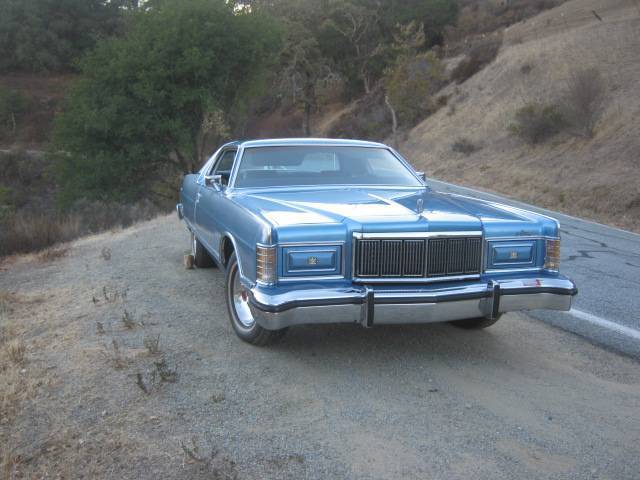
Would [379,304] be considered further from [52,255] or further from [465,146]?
[465,146]

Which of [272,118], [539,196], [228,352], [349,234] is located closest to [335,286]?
[349,234]

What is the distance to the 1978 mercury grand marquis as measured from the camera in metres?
4.07

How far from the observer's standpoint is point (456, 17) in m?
55.0

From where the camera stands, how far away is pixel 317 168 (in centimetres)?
588

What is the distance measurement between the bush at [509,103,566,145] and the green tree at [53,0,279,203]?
410 inches

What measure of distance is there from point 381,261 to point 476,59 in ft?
122

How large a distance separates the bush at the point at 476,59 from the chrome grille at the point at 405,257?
1428 inches

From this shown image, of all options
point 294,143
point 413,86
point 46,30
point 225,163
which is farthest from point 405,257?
point 46,30

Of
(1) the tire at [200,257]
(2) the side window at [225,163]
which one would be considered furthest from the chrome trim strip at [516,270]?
(1) the tire at [200,257]

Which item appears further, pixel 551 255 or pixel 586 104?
pixel 586 104

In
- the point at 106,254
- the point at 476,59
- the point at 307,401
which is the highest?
the point at 476,59

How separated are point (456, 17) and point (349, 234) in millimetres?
55278

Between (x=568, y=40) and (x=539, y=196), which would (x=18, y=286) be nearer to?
(x=539, y=196)

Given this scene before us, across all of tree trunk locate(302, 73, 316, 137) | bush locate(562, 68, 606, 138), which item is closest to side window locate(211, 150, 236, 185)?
bush locate(562, 68, 606, 138)
